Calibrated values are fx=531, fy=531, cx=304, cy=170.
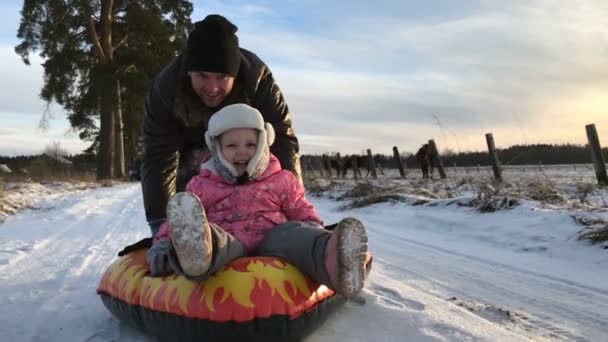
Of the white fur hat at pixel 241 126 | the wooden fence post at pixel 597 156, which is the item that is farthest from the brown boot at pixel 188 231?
the wooden fence post at pixel 597 156

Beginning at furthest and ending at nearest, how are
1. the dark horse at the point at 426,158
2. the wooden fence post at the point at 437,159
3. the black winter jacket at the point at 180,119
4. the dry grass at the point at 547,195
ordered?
the dark horse at the point at 426,158, the wooden fence post at the point at 437,159, the dry grass at the point at 547,195, the black winter jacket at the point at 180,119

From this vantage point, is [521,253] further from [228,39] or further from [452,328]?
[228,39]

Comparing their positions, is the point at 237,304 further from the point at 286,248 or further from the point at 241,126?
the point at 241,126

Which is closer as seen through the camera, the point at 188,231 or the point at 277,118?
the point at 188,231

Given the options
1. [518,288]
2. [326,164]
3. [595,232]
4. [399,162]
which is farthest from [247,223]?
[326,164]

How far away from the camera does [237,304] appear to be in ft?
5.89

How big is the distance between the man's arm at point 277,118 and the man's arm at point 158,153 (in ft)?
1.77

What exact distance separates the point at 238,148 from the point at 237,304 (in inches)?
34.5

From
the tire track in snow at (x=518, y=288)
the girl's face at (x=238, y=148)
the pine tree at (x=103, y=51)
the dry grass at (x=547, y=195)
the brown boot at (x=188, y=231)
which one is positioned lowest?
the tire track in snow at (x=518, y=288)

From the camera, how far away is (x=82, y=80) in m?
18.5

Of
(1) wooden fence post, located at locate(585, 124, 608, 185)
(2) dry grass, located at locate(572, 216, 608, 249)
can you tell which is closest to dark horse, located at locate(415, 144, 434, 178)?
(1) wooden fence post, located at locate(585, 124, 608, 185)

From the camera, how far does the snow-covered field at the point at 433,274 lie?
208 centimetres

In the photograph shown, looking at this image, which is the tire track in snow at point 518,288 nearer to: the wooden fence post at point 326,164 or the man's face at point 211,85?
the man's face at point 211,85

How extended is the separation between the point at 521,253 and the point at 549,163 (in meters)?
18.3
